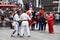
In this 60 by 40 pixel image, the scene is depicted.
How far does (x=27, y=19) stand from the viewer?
20.2m

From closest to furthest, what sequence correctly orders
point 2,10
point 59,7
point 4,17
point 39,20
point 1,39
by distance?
1. point 1,39
2. point 39,20
3. point 4,17
4. point 2,10
5. point 59,7

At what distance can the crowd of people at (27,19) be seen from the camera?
66.7ft

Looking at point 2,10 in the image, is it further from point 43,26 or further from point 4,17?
point 43,26

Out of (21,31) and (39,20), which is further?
(39,20)

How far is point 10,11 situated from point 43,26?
8.27 meters

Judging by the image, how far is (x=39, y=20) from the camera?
25.1m

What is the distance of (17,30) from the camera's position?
20.7 m

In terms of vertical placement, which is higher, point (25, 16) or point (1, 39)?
point (25, 16)

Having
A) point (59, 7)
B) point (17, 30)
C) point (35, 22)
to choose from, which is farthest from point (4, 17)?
point (59, 7)

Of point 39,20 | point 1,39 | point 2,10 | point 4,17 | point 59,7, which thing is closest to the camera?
point 1,39

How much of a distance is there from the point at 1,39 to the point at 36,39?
2198 mm

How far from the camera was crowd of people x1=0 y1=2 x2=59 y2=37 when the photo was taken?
20328mm

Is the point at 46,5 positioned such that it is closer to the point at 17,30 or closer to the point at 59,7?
the point at 59,7

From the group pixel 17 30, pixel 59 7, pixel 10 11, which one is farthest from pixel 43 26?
pixel 59 7
